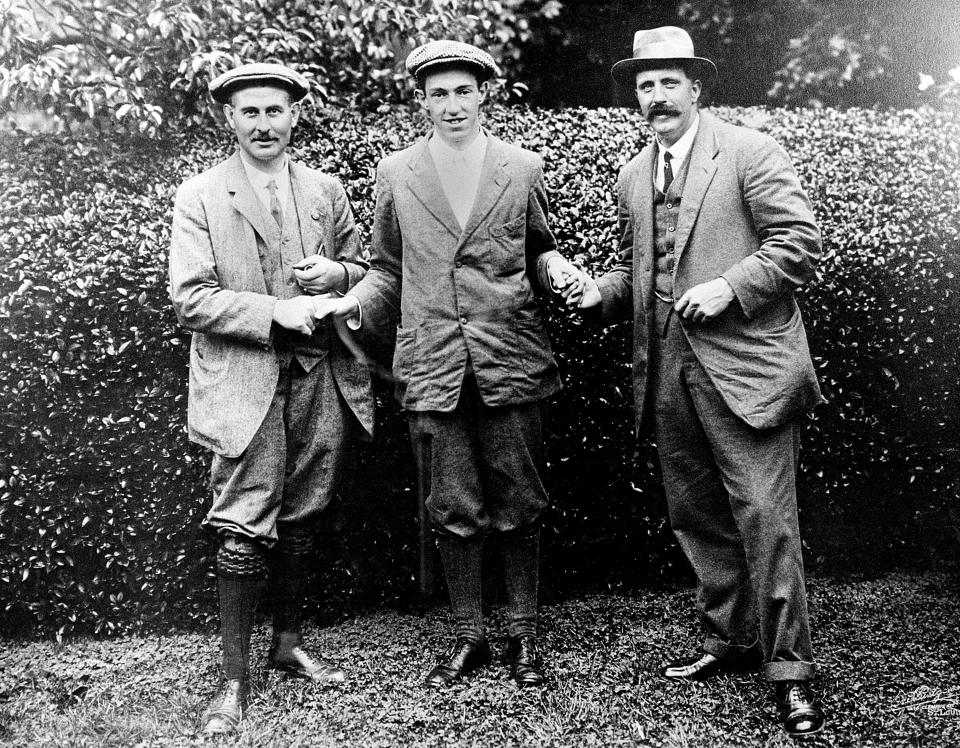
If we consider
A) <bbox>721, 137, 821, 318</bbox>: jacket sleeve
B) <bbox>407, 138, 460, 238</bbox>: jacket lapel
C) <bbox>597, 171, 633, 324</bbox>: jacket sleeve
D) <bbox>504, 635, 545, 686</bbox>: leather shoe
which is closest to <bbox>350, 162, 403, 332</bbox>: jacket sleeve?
<bbox>407, 138, 460, 238</bbox>: jacket lapel

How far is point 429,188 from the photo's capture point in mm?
3447

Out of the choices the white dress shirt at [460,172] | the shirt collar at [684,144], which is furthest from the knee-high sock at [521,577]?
the shirt collar at [684,144]

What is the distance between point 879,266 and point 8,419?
12.9 ft

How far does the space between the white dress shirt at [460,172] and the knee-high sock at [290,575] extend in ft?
4.52

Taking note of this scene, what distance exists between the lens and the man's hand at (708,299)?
3.13 meters

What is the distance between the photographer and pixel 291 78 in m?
3.31

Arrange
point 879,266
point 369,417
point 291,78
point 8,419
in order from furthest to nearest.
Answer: point 879,266 → point 8,419 → point 369,417 → point 291,78

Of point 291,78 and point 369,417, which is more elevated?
point 291,78

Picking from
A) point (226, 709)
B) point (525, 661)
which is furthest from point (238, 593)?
point (525, 661)

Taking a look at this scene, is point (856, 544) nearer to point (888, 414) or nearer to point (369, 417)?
point (888, 414)

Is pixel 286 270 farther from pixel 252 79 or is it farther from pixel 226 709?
pixel 226 709

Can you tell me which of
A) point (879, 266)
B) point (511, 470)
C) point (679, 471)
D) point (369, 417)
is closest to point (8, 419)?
point (369, 417)

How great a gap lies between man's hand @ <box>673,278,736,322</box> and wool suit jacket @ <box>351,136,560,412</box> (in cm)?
61

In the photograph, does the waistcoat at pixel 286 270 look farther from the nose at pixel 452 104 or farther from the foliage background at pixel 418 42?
the foliage background at pixel 418 42
